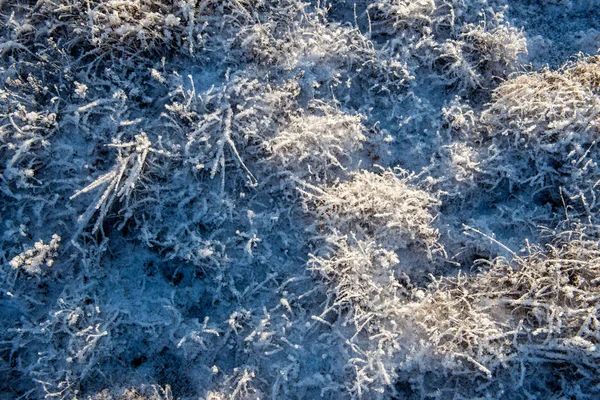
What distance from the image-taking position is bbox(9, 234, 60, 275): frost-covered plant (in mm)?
2508

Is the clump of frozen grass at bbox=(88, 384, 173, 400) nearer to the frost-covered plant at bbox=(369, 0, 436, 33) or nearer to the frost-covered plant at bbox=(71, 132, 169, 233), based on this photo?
the frost-covered plant at bbox=(71, 132, 169, 233)

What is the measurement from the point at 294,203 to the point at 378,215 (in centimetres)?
54

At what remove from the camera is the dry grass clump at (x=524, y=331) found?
2.33 meters

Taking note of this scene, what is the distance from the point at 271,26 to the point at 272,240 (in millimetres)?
1483

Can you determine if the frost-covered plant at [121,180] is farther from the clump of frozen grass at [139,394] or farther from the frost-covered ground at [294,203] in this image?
the clump of frozen grass at [139,394]

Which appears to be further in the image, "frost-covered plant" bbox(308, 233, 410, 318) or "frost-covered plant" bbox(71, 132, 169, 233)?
"frost-covered plant" bbox(71, 132, 169, 233)

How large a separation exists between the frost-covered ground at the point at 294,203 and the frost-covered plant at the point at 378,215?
1 centimetres

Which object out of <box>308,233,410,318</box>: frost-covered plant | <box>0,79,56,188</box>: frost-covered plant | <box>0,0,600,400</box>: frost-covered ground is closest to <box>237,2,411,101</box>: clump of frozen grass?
<box>0,0,600,400</box>: frost-covered ground

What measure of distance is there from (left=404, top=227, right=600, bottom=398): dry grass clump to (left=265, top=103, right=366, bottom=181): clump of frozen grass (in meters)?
1.04

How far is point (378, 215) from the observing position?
258 cm

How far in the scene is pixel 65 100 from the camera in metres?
2.80

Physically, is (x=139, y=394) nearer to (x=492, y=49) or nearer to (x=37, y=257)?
(x=37, y=257)

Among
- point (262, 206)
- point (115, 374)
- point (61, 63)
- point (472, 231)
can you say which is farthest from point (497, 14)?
point (115, 374)

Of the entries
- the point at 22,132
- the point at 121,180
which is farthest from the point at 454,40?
the point at 22,132
